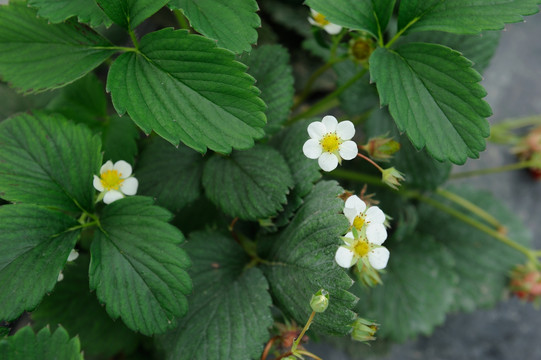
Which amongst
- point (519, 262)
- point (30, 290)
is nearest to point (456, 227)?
point (519, 262)

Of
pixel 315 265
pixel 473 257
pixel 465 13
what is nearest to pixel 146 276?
pixel 315 265

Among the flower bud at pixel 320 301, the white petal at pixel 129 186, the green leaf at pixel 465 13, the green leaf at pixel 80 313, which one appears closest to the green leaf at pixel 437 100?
the green leaf at pixel 465 13

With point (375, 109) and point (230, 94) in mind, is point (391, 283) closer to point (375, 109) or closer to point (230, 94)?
point (375, 109)

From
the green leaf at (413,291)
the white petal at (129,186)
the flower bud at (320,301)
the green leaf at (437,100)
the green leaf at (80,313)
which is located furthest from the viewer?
the green leaf at (413,291)

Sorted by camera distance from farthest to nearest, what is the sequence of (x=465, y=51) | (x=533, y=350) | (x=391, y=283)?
(x=533, y=350)
(x=391, y=283)
(x=465, y=51)

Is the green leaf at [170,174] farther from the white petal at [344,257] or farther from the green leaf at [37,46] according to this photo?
the white petal at [344,257]

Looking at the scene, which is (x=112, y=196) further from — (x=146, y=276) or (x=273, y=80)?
(x=273, y=80)
